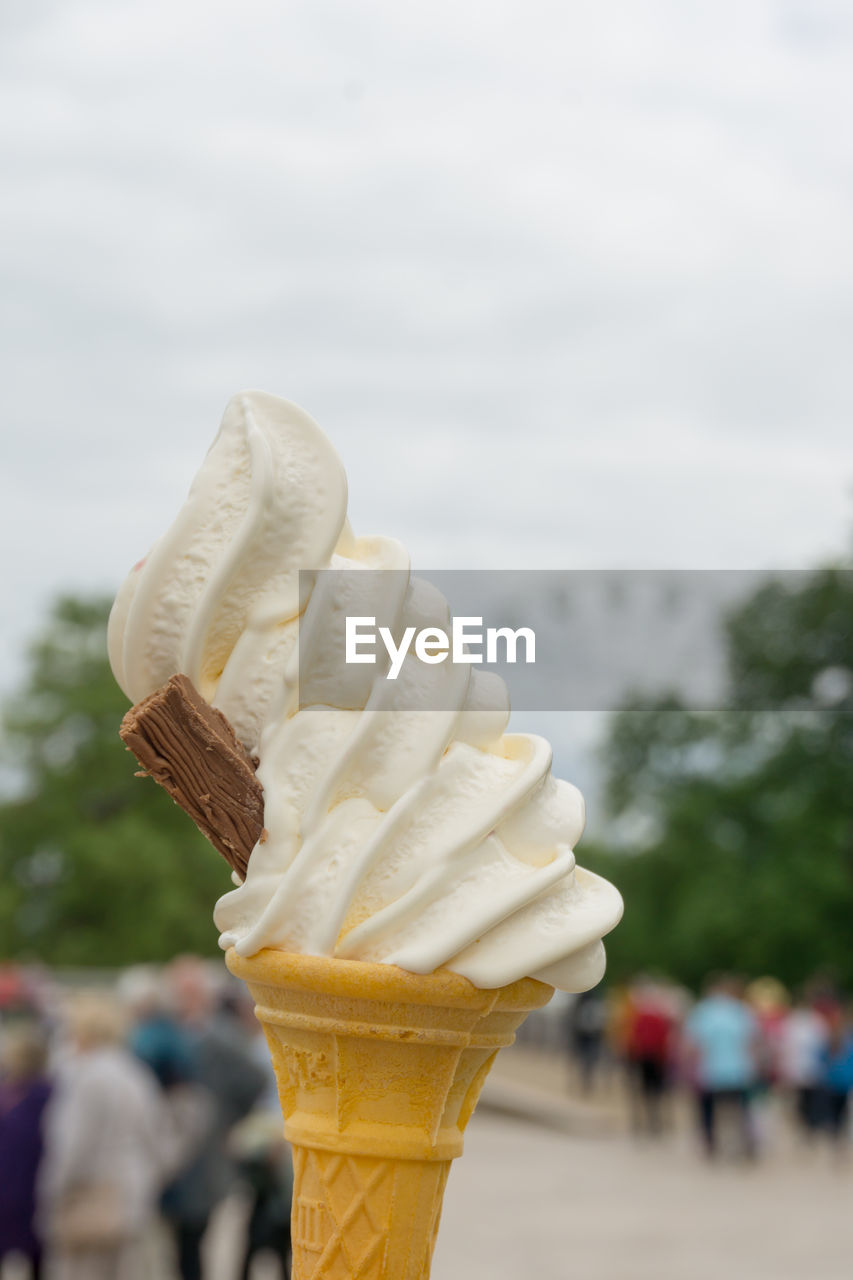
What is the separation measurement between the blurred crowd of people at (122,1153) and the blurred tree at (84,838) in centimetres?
3278

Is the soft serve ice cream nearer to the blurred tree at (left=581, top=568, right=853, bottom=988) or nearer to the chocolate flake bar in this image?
the chocolate flake bar

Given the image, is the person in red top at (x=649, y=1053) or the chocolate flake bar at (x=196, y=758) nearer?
the chocolate flake bar at (x=196, y=758)

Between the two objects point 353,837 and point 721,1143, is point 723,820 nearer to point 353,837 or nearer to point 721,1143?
point 721,1143

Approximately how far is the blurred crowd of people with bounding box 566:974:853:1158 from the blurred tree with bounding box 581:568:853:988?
14824mm

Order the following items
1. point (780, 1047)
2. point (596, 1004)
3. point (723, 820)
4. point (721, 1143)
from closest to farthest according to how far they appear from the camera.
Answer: point (721, 1143) < point (780, 1047) < point (596, 1004) < point (723, 820)

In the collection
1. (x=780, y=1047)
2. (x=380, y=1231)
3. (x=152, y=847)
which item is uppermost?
(x=380, y=1231)

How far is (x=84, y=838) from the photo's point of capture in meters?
40.2

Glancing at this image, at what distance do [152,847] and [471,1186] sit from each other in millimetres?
28234

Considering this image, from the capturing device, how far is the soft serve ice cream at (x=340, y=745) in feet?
8.20

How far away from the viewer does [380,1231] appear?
8.45 ft

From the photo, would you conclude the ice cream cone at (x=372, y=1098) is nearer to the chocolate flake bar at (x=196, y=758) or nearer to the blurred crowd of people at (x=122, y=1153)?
the chocolate flake bar at (x=196, y=758)

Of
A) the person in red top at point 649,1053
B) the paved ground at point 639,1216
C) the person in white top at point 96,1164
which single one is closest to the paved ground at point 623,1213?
the paved ground at point 639,1216

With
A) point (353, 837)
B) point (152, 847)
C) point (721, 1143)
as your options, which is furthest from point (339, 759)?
point (152, 847)

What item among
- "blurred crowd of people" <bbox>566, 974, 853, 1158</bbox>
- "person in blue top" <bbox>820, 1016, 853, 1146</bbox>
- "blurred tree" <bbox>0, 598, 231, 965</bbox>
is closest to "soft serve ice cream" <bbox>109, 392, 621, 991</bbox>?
"blurred crowd of people" <bbox>566, 974, 853, 1158</bbox>
